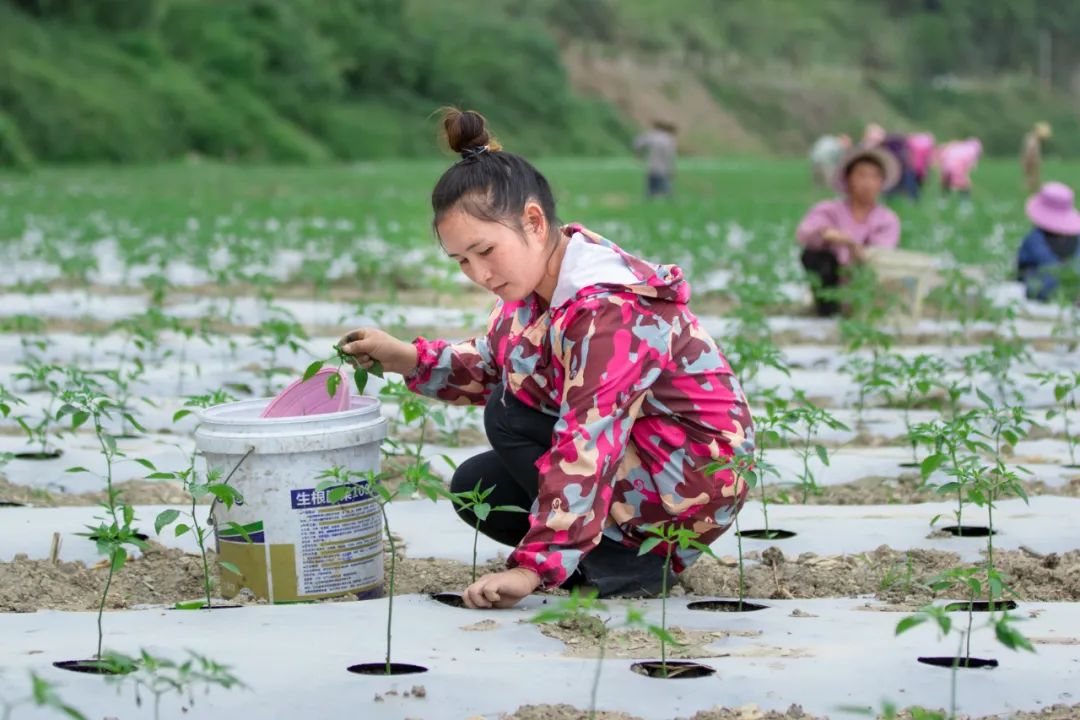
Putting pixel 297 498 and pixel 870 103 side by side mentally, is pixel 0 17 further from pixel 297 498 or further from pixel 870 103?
pixel 870 103

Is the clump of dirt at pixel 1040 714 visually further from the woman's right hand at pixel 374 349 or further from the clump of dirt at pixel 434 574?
the woman's right hand at pixel 374 349

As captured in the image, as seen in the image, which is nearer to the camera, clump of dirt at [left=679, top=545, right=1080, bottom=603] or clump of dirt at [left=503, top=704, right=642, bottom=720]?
clump of dirt at [left=503, top=704, right=642, bottom=720]

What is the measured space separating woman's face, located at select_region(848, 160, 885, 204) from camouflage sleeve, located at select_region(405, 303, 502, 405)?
466 centimetres

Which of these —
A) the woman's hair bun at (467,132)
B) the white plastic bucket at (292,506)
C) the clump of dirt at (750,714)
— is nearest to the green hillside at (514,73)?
the woman's hair bun at (467,132)

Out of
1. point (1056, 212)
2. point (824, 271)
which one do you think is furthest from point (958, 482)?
point (1056, 212)

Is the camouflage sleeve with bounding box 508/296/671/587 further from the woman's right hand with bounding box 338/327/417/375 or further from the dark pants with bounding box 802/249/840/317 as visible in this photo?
the dark pants with bounding box 802/249/840/317

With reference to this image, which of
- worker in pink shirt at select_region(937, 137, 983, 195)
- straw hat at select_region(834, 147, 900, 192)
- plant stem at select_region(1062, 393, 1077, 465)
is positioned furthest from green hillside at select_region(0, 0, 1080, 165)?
worker in pink shirt at select_region(937, 137, 983, 195)

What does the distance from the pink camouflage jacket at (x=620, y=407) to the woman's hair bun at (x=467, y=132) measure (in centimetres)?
26

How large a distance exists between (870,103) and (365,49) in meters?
41.9

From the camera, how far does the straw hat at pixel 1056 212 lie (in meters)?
8.05

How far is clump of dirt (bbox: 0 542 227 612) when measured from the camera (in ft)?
9.59

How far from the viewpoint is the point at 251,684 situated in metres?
2.28

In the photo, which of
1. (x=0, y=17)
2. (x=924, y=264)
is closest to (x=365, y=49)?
(x=0, y=17)

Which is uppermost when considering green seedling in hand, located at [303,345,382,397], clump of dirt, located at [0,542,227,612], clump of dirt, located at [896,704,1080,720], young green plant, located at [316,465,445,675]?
green seedling in hand, located at [303,345,382,397]
